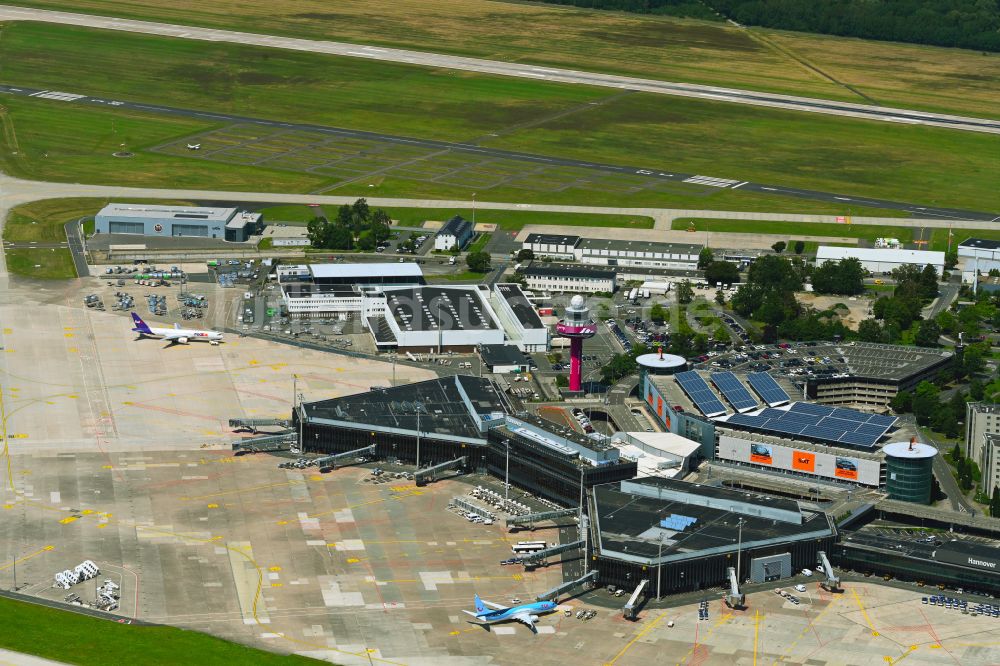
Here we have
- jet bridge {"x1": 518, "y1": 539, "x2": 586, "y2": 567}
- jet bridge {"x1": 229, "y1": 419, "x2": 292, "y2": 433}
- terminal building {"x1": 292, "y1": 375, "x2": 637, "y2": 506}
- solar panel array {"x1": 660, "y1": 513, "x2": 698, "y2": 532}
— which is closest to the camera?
jet bridge {"x1": 518, "y1": 539, "x2": 586, "y2": 567}

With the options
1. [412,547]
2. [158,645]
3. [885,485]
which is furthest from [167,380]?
[885,485]

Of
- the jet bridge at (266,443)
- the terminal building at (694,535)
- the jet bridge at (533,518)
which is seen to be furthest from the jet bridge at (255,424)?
the terminal building at (694,535)

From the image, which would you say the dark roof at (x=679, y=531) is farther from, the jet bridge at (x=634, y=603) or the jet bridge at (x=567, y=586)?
the jet bridge at (x=567, y=586)

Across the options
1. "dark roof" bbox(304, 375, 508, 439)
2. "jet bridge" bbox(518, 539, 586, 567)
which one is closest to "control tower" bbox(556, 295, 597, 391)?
"dark roof" bbox(304, 375, 508, 439)

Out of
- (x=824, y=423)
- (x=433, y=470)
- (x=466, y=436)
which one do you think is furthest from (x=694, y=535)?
(x=824, y=423)

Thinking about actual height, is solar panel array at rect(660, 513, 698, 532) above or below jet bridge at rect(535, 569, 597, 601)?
above

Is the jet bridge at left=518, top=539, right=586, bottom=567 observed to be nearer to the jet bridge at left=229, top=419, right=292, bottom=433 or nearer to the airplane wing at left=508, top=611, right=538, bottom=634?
the airplane wing at left=508, top=611, right=538, bottom=634
